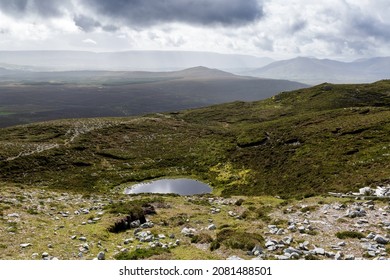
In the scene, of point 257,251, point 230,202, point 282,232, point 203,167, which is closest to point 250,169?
point 203,167

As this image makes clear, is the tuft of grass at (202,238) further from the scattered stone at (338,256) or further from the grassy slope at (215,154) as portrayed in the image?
the grassy slope at (215,154)

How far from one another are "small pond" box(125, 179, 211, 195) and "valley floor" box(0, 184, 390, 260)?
16.8m

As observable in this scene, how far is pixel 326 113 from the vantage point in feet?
276

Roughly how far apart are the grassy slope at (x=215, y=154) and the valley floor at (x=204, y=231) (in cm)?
1044

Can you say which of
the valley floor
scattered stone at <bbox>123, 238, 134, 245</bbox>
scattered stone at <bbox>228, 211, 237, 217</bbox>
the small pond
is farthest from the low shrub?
the small pond

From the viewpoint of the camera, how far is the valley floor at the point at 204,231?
16641 millimetres

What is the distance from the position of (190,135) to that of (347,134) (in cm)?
4231

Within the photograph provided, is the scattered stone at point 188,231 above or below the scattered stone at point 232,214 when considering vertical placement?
above

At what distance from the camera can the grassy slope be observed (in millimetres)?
43094

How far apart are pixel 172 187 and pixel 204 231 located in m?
28.0

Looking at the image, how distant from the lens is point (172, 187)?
49.8 meters

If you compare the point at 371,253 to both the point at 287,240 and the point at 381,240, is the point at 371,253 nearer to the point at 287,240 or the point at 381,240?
the point at 381,240

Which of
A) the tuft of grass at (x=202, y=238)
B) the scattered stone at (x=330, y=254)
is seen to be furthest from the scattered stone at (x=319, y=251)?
the tuft of grass at (x=202, y=238)

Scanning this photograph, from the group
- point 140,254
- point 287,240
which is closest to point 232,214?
point 287,240
